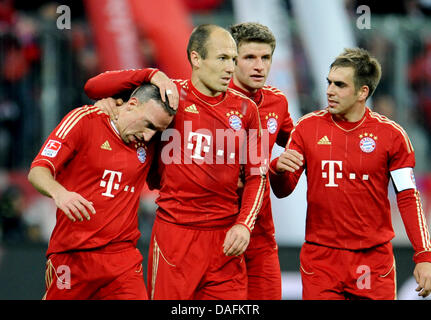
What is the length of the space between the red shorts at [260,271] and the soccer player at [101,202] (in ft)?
3.08

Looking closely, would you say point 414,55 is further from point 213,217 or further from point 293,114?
point 213,217

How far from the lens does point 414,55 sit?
9516 mm

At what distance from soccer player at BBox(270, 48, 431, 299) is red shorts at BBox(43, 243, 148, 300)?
1.12 m

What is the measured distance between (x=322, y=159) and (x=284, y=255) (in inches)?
110

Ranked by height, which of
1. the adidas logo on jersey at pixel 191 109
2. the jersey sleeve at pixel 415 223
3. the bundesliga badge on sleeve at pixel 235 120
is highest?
the adidas logo on jersey at pixel 191 109

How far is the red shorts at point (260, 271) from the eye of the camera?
17.4ft

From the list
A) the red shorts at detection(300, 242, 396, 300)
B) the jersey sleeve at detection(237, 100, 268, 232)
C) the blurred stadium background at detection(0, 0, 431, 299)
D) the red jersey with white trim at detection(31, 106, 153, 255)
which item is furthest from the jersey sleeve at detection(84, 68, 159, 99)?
the blurred stadium background at detection(0, 0, 431, 299)

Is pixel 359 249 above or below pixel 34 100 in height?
below

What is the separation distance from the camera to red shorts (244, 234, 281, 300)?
17.4 feet

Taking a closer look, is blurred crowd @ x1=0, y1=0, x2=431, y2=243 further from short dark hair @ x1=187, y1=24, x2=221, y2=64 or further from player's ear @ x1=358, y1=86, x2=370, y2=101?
short dark hair @ x1=187, y1=24, x2=221, y2=64

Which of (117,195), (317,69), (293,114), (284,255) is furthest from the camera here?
(317,69)

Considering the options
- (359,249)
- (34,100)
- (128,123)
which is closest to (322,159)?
(359,249)

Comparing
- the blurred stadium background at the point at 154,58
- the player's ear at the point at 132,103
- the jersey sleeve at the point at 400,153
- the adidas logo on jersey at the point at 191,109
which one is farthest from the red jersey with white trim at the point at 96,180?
the blurred stadium background at the point at 154,58

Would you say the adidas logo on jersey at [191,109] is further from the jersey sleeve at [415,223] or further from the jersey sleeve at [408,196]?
the jersey sleeve at [415,223]
